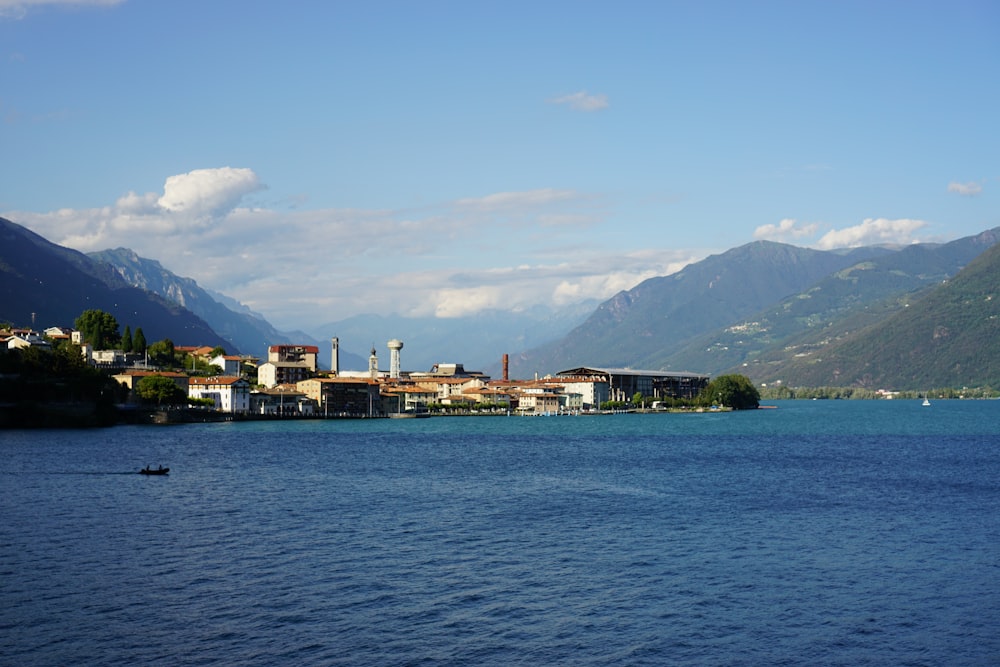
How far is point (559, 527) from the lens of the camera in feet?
140

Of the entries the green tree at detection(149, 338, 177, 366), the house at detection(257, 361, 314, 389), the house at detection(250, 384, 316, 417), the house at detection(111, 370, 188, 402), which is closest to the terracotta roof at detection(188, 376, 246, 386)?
the house at detection(111, 370, 188, 402)

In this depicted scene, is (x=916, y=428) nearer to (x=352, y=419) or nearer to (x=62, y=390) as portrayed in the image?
(x=352, y=419)

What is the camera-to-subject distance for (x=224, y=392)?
496 ft

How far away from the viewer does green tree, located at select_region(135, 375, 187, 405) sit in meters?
134

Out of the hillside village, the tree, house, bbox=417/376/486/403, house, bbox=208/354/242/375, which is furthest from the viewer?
house, bbox=417/376/486/403

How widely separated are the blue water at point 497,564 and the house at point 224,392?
80771 mm

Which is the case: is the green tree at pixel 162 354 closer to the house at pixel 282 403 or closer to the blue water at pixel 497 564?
the house at pixel 282 403

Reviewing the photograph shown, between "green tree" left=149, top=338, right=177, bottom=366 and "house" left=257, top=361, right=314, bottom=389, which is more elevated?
"green tree" left=149, top=338, right=177, bottom=366

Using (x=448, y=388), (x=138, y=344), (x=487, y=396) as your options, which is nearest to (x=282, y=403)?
(x=138, y=344)

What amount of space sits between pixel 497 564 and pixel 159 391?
358 ft

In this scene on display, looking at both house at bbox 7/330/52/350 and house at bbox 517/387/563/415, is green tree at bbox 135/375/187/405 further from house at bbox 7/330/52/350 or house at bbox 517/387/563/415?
house at bbox 517/387/563/415

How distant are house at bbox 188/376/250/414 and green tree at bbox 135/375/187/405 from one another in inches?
481

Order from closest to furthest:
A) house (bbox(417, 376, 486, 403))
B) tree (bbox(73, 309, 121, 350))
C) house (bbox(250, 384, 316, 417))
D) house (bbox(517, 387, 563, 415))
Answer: house (bbox(250, 384, 316, 417))
tree (bbox(73, 309, 121, 350))
house (bbox(517, 387, 563, 415))
house (bbox(417, 376, 486, 403))

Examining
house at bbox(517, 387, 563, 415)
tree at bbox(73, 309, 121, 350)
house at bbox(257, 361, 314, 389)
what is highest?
tree at bbox(73, 309, 121, 350)
